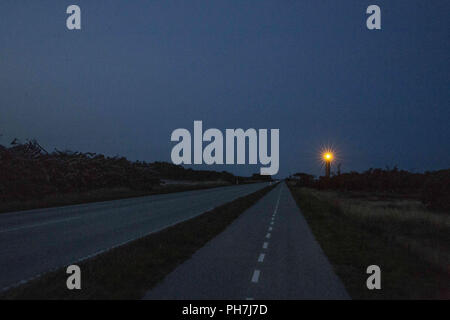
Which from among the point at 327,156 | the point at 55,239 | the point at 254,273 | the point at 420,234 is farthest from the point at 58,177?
the point at 327,156

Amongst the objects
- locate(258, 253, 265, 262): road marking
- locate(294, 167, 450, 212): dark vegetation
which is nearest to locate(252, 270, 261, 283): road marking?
locate(258, 253, 265, 262): road marking

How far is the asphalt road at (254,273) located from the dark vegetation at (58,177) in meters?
17.0

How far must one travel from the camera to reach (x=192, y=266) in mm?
8859

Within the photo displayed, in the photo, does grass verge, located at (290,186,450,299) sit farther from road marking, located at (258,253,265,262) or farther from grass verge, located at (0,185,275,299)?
grass verge, located at (0,185,275,299)

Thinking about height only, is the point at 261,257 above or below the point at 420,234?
above

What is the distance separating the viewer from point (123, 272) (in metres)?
8.02

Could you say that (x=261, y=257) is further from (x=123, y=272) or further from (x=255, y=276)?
(x=123, y=272)

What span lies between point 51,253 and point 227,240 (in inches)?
205

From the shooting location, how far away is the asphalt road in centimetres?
660

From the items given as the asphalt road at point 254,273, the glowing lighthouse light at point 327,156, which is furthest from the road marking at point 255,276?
the glowing lighthouse light at point 327,156

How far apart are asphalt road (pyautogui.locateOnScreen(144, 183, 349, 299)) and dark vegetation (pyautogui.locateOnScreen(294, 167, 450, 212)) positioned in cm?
2632

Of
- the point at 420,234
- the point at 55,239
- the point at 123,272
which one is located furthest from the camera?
the point at 420,234

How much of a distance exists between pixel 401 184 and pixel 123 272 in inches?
2713
